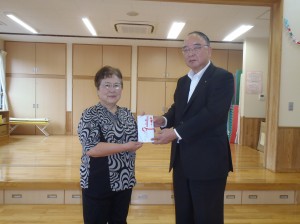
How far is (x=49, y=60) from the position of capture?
7.07 metres

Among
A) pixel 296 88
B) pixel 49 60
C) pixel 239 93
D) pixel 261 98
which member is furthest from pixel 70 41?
pixel 296 88

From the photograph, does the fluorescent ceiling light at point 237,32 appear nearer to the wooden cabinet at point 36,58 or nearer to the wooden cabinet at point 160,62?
the wooden cabinet at point 160,62

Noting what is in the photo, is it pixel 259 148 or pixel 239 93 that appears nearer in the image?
pixel 259 148

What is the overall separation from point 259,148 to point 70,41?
5.25 meters

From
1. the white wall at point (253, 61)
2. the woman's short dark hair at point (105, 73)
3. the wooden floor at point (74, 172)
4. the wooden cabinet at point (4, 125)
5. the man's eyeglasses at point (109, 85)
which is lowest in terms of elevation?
the wooden floor at point (74, 172)

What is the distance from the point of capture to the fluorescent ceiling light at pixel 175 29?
5.06 m

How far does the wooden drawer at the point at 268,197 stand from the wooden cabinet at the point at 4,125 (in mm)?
5414

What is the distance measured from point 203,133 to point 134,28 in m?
4.27

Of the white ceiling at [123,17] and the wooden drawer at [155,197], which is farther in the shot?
the white ceiling at [123,17]

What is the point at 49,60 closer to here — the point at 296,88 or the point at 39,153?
the point at 39,153

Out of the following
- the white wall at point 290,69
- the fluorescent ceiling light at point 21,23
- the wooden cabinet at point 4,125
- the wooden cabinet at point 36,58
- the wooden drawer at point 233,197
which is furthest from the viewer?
the wooden cabinet at point 36,58

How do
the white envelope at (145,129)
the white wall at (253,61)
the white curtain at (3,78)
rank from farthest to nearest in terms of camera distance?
the white curtain at (3,78) < the white wall at (253,61) < the white envelope at (145,129)

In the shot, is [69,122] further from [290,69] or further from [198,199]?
[198,199]

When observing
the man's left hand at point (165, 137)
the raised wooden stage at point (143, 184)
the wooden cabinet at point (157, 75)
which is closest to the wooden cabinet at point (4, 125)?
the raised wooden stage at point (143, 184)
